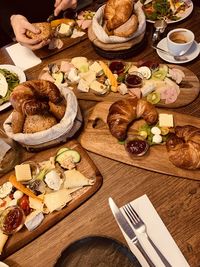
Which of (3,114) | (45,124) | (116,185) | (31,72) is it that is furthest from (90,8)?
(116,185)

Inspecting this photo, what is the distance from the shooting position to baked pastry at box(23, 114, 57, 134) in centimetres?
159

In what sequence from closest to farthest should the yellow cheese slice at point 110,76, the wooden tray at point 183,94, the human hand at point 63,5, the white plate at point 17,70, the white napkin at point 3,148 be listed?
the white napkin at point 3,148, the wooden tray at point 183,94, the yellow cheese slice at point 110,76, the white plate at point 17,70, the human hand at point 63,5

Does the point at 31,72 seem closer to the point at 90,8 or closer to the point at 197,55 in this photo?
the point at 90,8

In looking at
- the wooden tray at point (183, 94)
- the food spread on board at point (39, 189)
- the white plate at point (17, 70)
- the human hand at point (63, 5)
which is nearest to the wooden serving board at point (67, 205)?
the food spread on board at point (39, 189)

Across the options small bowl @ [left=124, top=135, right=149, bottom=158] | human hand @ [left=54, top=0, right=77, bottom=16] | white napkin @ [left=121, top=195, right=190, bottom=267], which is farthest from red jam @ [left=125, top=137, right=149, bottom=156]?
human hand @ [left=54, top=0, right=77, bottom=16]

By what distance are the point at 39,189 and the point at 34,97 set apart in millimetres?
433

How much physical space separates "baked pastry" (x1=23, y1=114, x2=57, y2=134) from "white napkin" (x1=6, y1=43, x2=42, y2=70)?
25.0 inches

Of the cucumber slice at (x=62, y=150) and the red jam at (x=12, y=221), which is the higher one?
the cucumber slice at (x=62, y=150)

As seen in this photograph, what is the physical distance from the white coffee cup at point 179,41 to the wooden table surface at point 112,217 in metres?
0.79

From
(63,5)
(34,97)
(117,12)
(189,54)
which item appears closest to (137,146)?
(34,97)

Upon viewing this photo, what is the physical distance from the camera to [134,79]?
1.85 metres

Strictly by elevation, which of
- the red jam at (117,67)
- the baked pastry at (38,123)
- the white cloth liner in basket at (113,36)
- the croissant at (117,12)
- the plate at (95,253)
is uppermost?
the croissant at (117,12)

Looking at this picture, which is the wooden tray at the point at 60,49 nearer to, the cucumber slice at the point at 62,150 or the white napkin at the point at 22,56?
the white napkin at the point at 22,56

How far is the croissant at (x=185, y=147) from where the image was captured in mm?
1477
